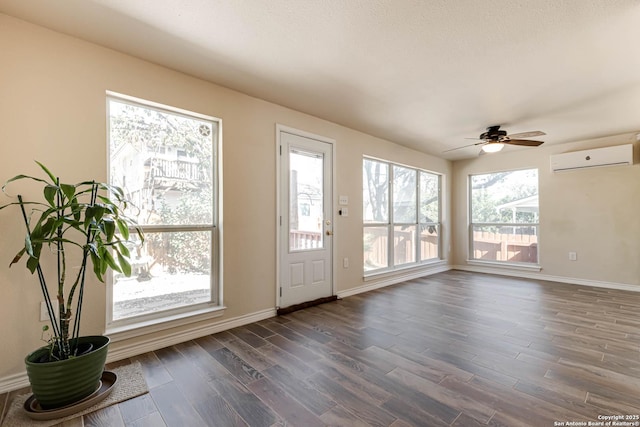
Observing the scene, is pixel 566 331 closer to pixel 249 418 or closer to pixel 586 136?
pixel 249 418

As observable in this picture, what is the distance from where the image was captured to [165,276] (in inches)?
103

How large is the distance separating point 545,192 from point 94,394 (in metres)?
6.66

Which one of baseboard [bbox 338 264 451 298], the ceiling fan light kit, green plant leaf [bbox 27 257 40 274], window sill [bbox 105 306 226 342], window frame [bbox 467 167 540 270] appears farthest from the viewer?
window frame [bbox 467 167 540 270]

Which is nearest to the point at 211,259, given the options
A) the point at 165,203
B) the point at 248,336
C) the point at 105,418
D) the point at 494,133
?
the point at 165,203

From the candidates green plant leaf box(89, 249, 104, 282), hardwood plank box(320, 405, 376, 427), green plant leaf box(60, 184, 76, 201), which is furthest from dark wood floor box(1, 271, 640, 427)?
green plant leaf box(60, 184, 76, 201)

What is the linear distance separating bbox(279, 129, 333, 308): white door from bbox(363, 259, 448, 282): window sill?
893mm

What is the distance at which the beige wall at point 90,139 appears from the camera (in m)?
1.90

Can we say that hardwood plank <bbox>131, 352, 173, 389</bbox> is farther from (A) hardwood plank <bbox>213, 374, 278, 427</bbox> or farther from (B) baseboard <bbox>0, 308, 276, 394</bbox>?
(A) hardwood plank <bbox>213, 374, 278, 427</bbox>

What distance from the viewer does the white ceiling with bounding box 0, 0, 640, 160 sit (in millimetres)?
1824

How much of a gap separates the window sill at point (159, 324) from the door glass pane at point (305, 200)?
1.16 meters

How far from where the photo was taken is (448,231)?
249 inches

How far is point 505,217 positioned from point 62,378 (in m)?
6.65

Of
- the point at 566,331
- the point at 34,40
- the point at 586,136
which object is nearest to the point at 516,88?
the point at 566,331

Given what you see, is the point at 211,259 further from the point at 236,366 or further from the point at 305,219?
the point at 305,219
